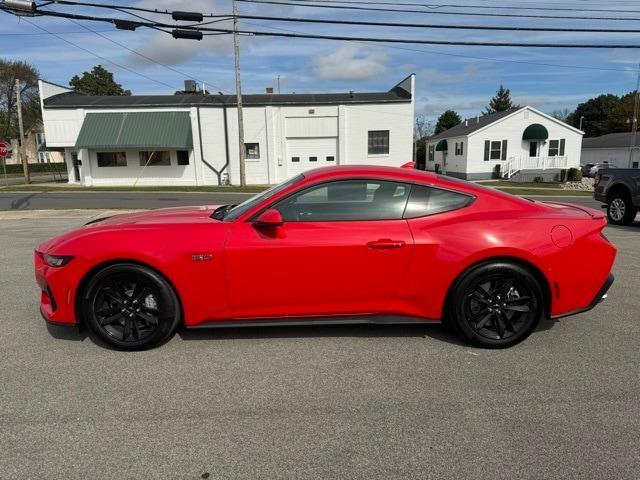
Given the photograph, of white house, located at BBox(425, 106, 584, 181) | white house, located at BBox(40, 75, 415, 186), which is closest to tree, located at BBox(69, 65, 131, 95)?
white house, located at BBox(40, 75, 415, 186)

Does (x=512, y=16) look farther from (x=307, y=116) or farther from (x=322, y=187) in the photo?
(x=307, y=116)

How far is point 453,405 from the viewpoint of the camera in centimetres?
307

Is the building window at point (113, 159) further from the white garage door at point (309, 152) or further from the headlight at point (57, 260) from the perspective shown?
the headlight at point (57, 260)

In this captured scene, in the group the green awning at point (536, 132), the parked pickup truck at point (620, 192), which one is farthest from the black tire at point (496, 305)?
the green awning at point (536, 132)

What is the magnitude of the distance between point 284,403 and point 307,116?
1165 inches

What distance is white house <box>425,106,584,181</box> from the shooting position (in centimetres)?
3819

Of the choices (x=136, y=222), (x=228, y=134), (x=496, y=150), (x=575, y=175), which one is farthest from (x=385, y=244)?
(x=496, y=150)

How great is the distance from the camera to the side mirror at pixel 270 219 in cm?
360

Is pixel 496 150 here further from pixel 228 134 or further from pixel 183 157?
pixel 183 157

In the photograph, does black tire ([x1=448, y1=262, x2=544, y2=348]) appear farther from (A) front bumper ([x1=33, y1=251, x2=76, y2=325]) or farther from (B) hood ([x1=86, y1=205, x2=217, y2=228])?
(A) front bumper ([x1=33, y1=251, x2=76, y2=325])

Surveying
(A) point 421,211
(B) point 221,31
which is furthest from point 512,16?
(A) point 421,211

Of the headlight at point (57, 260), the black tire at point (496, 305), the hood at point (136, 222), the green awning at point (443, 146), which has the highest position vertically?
the green awning at point (443, 146)

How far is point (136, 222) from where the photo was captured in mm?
4027

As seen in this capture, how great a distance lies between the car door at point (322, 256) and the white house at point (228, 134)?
27854mm
